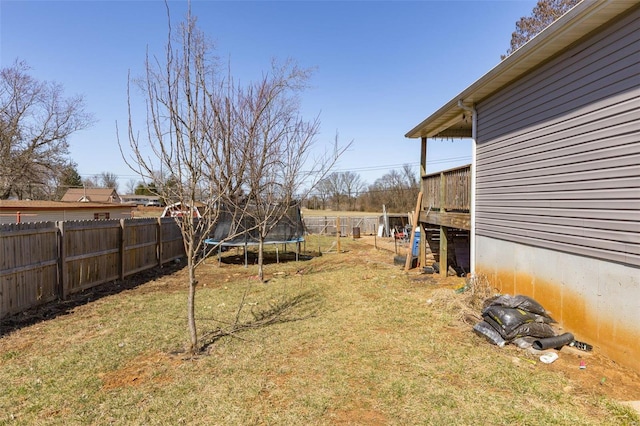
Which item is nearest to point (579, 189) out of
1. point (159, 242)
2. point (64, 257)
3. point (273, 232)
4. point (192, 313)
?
point (192, 313)

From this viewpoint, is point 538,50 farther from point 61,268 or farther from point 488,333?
point 61,268

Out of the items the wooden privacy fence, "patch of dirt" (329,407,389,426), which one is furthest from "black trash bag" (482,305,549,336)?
the wooden privacy fence

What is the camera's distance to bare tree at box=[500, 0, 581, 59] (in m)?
15.1

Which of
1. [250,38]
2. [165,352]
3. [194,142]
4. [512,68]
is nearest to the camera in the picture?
[194,142]

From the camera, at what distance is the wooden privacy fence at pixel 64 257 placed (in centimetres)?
556

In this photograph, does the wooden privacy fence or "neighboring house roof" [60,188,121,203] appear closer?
the wooden privacy fence

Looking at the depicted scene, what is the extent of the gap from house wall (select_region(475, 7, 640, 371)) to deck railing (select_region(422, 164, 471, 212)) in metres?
1.23

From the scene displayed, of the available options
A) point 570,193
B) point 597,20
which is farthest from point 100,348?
point 597,20

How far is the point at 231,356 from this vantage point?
4.09m

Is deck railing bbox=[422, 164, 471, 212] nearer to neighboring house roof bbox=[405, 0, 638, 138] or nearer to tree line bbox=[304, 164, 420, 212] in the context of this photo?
neighboring house roof bbox=[405, 0, 638, 138]

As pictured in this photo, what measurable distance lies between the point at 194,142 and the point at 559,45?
4724 millimetres

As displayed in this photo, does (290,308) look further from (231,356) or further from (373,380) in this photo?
(373,380)

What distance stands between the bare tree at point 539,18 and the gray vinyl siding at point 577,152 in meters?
11.3

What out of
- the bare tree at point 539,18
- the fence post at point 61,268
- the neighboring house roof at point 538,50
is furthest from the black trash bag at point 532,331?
the bare tree at point 539,18
